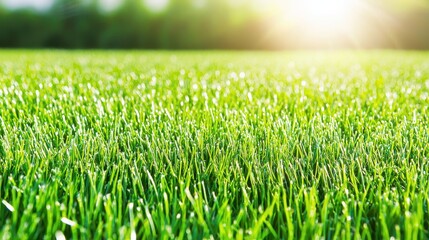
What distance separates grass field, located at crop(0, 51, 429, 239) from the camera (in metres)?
1.09

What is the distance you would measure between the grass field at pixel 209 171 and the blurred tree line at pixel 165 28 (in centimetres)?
1227

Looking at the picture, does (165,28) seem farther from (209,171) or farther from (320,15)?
(209,171)

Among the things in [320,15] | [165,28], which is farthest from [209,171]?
[165,28]

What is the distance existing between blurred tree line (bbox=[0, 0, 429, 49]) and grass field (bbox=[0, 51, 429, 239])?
12.3m

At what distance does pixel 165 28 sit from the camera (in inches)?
569

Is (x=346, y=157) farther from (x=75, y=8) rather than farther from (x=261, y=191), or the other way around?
(x=75, y=8)

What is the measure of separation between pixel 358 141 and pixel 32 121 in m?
1.12

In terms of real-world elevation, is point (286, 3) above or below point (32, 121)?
above

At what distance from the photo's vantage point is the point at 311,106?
7.36ft

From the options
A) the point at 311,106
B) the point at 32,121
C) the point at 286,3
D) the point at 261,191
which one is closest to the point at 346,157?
the point at 261,191

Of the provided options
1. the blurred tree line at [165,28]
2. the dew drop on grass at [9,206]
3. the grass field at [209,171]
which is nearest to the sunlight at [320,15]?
the blurred tree line at [165,28]

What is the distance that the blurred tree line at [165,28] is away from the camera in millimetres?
14242

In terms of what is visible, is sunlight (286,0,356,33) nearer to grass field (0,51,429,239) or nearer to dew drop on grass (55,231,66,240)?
grass field (0,51,429,239)

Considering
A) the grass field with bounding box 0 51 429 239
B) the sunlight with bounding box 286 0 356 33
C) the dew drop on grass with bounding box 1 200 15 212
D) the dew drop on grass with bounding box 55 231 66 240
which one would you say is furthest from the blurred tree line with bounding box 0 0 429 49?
the dew drop on grass with bounding box 55 231 66 240
